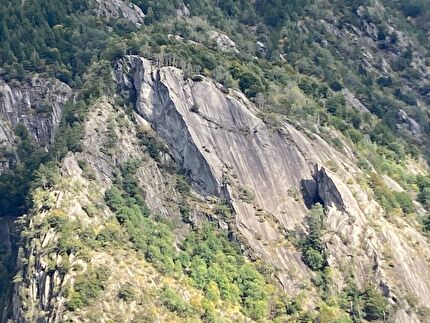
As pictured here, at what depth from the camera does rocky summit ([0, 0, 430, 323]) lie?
11462cm

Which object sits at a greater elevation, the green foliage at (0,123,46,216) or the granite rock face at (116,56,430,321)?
the granite rock face at (116,56,430,321)

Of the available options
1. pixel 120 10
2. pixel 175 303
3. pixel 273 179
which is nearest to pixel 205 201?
pixel 273 179

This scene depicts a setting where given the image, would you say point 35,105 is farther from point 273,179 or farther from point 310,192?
point 310,192

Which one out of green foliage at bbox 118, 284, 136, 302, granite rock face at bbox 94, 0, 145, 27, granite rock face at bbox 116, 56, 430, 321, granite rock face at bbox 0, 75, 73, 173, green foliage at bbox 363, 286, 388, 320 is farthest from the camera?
granite rock face at bbox 94, 0, 145, 27

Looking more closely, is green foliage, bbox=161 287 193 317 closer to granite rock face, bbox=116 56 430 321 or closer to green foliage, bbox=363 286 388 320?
granite rock face, bbox=116 56 430 321

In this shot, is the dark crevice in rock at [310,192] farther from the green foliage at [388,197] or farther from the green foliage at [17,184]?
the green foliage at [17,184]

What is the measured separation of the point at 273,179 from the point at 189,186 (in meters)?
10.3

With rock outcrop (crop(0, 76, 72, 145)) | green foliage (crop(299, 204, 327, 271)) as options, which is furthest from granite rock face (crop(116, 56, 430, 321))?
rock outcrop (crop(0, 76, 72, 145))

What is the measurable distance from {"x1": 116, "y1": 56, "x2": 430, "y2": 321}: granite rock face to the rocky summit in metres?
0.19

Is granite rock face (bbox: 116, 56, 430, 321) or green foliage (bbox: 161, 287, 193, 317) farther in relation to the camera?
granite rock face (bbox: 116, 56, 430, 321)

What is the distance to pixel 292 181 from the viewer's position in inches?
5256

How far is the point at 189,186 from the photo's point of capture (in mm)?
130875

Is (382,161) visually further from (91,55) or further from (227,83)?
(91,55)

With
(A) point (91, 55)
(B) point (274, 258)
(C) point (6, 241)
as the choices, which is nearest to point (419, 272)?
(B) point (274, 258)
